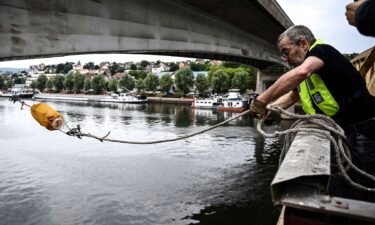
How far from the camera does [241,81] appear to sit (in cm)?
8431

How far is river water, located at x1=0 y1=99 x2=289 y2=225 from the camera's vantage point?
540 inches

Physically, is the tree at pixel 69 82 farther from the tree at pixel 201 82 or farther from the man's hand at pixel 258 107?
the man's hand at pixel 258 107

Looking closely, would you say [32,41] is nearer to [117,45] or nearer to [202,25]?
[117,45]

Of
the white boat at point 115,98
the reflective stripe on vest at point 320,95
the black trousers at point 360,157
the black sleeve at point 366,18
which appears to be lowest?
the white boat at point 115,98

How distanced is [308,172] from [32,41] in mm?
5835

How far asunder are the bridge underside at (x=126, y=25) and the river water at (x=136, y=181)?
6.87 m

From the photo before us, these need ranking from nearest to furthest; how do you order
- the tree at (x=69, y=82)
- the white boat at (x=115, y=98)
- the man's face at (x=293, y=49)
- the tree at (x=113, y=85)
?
the man's face at (x=293, y=49), the white boat at (x=115, y=98), the tree at (x=113, y=85), the tree at (x=69, y=82)

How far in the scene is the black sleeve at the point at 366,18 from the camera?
6.12ft

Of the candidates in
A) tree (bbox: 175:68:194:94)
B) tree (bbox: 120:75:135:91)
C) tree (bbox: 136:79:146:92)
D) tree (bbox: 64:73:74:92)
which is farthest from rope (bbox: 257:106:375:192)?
tree (bbox: 64:73:74:92)

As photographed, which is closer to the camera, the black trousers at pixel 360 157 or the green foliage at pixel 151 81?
the black trousers at pixel 360 157

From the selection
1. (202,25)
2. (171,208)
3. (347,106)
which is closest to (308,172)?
(347,106)

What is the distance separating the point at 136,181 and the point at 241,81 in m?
69.4

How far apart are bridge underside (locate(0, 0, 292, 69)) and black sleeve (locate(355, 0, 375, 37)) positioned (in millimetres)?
5585

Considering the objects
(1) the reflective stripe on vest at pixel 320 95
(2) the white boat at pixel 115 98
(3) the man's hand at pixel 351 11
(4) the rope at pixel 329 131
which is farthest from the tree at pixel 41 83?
(3) the man's hand at pixel 351 11
